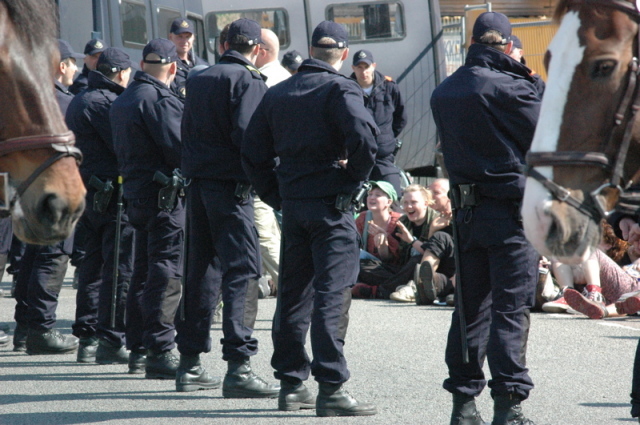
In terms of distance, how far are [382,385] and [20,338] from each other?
3.31 meters

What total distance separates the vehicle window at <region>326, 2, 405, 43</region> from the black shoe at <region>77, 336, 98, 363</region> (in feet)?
29.4

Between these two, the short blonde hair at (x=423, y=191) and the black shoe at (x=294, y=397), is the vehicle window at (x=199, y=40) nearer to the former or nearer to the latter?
the short blonde hair at (x=423, y=191)

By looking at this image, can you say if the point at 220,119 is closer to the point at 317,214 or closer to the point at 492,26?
the point at 317,214

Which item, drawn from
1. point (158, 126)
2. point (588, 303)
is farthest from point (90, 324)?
point (588, 303)

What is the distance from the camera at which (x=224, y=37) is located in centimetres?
719

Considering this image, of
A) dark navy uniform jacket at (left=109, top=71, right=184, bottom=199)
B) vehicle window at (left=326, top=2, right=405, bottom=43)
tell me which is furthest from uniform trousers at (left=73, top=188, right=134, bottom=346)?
vehicle window at (left=326, top=2, right=405, bottom=43)

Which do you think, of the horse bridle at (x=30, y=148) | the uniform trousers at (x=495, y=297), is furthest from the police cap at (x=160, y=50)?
the horse bridle at (x=30, y=148)

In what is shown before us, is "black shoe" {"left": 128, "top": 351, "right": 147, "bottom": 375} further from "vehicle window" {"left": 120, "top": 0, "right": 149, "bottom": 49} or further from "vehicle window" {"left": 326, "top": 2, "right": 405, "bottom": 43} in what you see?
"vehicle window" {"left": 326, "top": 2, "right": 405, "bottom": 43}

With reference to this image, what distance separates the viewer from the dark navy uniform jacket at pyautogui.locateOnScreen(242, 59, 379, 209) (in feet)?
19.2

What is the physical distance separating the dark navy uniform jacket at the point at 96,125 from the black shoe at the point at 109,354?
49.5 inches

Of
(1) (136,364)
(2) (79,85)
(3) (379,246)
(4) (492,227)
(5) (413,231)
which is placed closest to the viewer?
(4) (492,227)

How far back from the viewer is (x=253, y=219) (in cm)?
654

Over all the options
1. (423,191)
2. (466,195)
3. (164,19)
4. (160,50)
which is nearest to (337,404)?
(466,195)

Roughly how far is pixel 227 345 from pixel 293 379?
591 mm
